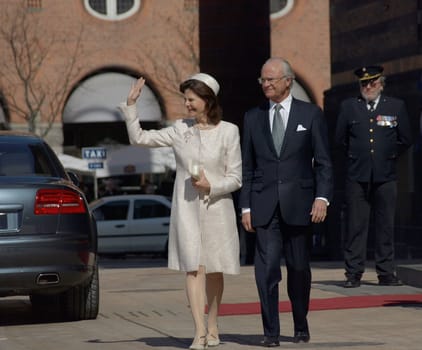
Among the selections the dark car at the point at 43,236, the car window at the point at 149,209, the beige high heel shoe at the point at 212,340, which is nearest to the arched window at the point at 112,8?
the car window at the point at 149,209

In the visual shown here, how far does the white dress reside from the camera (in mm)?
9297

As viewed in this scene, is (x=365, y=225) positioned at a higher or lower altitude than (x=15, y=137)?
lower

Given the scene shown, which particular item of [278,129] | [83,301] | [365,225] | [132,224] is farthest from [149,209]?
[278,129]

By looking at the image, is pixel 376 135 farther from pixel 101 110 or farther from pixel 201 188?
pixel 101 110

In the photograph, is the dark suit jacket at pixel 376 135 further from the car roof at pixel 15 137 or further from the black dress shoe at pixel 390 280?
the car roof at pixel 15 137

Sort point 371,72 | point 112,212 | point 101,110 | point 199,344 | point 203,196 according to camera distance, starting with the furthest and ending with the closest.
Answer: point 101,110 < point 112,212 < point 371,72 < point 203,196 < point 199,344

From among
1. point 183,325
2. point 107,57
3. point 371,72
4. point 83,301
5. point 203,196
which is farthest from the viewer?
point 107,57

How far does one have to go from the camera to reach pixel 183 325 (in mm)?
10977

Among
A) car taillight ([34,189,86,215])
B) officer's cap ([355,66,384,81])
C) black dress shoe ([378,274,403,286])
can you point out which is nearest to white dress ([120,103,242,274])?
car taillight ([34,189,86,215])

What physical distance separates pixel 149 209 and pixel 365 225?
18.8 metres

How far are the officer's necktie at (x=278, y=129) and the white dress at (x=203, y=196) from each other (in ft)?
0.91

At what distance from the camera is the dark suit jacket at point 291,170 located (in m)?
9.25

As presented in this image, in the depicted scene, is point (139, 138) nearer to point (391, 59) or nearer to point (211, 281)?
point (211, 281)

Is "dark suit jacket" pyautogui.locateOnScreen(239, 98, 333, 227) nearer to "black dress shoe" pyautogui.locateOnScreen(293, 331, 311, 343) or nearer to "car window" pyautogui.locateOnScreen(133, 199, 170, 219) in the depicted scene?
"black dress shoe" pyautogui.locateOnScreen(293, 331, 311, 343)
